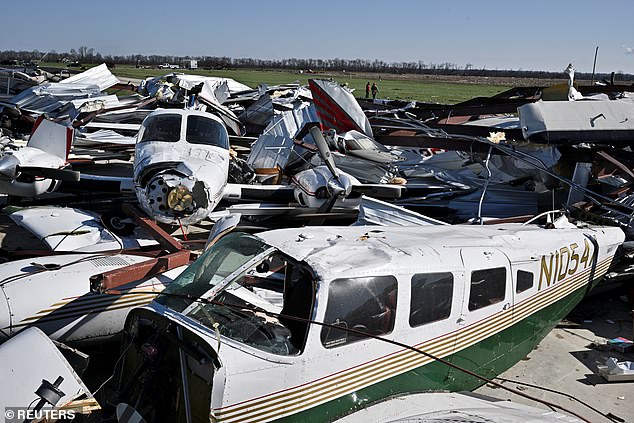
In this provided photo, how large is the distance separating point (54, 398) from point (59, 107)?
19939 millimetres

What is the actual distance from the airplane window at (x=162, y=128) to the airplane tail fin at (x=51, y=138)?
212cm

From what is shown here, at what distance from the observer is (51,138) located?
11883mm

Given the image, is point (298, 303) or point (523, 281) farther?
point (523, 281)

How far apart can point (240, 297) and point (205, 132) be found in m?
5.72

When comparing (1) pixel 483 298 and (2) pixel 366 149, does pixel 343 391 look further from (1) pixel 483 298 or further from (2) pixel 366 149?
(2) pixel 366 149

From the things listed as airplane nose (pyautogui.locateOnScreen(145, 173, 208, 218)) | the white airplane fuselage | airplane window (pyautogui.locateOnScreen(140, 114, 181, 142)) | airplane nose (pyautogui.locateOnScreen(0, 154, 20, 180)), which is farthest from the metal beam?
airplane nose (pyautogui.locateOnScreen(0, 154, 20, 180))

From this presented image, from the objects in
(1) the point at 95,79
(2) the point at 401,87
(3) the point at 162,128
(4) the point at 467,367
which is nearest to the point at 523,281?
(4) the point at 467,367

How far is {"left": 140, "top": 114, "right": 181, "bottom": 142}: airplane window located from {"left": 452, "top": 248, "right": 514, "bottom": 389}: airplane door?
6.42 metres

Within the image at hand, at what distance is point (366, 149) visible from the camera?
50.3 feet

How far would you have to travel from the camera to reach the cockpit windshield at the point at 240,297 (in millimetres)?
4668

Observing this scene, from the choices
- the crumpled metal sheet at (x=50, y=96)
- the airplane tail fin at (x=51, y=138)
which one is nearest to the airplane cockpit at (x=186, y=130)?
the airplane tail fin at (x=51, y=138)

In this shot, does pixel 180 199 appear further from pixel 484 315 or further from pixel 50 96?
pixel 50 96

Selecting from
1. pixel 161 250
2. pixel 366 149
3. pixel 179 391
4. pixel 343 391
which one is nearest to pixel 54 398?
pixel 179 391

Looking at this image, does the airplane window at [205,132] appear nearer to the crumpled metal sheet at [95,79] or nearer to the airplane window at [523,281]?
the airplane window at [523,281]
